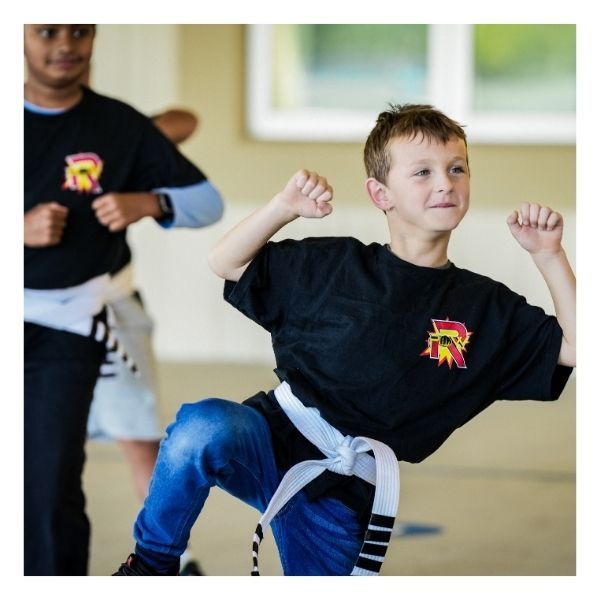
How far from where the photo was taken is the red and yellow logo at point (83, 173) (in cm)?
253

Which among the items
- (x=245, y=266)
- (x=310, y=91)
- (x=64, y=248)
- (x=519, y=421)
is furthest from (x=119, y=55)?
(x=245, y=266)

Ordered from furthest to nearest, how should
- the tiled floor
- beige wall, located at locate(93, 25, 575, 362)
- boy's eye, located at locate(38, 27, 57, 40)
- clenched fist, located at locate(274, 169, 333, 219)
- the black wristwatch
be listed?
beige wall, located at locate(93, 25, 575, 362) → the tiled floor → the black wristwatch → boy's eye, located at locate(38, 27, 57, 40) → clenched fist, located at locate(274, 169, 333, 219)

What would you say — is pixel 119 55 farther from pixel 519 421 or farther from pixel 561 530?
pixel 561 530

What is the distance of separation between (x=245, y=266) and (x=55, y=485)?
783mm

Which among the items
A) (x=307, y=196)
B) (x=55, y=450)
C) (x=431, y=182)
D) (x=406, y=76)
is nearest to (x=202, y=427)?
(x=307, y=196)

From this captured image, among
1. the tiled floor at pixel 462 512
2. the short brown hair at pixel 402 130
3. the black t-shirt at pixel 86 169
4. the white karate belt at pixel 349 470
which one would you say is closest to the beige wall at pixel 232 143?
the tiled floor at pixel 462 512

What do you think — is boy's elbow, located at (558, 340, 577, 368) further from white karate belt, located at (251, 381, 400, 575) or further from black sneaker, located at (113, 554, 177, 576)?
black sneaker, located at (113, 554, 177, 576)

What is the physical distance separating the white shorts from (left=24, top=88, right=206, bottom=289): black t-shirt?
32cm

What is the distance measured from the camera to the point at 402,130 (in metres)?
2.00

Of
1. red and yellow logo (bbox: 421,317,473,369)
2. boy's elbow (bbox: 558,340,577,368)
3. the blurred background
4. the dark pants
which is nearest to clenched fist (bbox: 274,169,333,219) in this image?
red and yellow logo (bbox: 421,317,473,369)

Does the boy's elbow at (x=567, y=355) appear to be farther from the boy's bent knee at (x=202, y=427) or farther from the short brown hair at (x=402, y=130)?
the boy's bent knee at (x=202, y=427)

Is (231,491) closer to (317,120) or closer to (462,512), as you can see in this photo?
(462,512)

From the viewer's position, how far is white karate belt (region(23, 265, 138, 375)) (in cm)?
258
